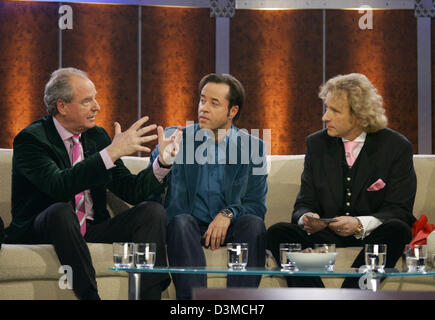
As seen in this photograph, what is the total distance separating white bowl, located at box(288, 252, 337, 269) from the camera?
2.25m

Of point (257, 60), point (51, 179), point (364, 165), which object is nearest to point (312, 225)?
point (364, 165)

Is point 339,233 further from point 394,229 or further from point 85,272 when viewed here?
point 85,272

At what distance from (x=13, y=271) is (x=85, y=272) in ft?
1.14

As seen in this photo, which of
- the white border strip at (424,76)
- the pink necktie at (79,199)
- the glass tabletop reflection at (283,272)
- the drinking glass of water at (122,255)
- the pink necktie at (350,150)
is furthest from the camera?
the white border strip at (424,76)

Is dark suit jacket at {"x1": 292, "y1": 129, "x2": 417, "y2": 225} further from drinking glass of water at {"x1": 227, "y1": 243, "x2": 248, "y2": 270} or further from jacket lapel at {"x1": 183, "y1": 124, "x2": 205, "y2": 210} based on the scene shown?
drinking glass of water at {"x1": 227, "y1": 243, "x2": 248, "y2": 270}

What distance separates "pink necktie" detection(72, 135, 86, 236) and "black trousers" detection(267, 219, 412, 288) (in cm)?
86

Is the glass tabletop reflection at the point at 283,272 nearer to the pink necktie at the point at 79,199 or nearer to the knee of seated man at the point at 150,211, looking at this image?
the knee of seated man at the point at 150,211

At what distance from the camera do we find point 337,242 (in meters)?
3.01

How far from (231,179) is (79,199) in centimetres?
73

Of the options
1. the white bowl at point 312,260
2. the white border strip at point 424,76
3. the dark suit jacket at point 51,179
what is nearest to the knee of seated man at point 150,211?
the dark suit jacket at point 51,179

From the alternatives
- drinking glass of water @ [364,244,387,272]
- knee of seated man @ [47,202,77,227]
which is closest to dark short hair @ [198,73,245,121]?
knee of seated man @ [47,202,77,227]

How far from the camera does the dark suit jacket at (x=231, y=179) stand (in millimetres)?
3164

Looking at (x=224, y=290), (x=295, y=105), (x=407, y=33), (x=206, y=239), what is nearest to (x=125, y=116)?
(x=295, y=105)

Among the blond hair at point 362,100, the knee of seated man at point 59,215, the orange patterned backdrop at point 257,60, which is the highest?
the orange patterned backdrop at point 257,60
